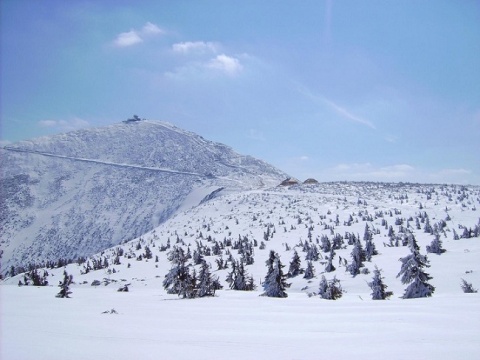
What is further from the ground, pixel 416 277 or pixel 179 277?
pixel 179 277

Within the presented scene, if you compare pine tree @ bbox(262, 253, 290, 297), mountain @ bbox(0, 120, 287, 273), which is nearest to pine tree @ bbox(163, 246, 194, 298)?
pine tree @ bbox(262, 253, 290, 297)

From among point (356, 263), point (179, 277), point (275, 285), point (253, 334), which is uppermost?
point (253, 334)

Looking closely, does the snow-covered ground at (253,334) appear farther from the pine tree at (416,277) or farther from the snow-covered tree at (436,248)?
the snow-covered tree at (436,248)

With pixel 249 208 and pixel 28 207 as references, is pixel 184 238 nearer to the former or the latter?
pixel 249 208

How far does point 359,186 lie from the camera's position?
109 m

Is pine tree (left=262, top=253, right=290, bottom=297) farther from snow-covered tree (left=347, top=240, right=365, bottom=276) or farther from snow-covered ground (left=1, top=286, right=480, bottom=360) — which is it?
snow-covered tree (left=347, top=240, right=365, bottom=276)

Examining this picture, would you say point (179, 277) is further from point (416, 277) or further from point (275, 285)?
point (416, 277)

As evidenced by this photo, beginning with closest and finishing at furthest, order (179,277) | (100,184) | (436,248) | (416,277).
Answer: (416,277)
(179,277)
(436,248)
(100,184)

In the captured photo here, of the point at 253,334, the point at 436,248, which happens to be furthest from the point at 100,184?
the point at 253,334

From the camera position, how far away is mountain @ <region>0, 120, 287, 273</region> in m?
111

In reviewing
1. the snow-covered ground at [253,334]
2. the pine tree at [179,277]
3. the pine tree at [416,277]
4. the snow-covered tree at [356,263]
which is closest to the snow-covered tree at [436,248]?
the snow-covered tree at [356,263]

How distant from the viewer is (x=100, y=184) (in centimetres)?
14750

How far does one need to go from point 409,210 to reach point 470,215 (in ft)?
37.0

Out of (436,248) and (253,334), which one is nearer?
(253,334)
